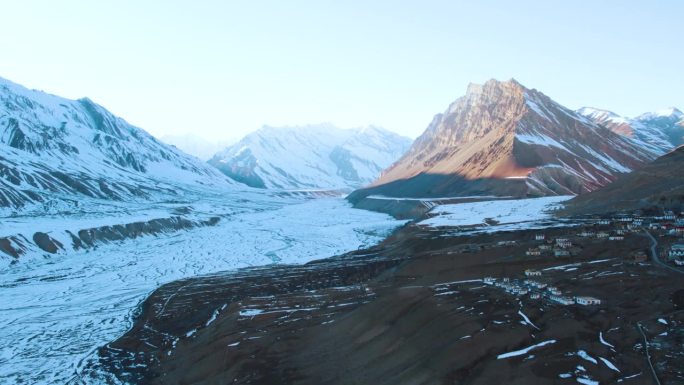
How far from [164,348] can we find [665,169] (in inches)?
3932

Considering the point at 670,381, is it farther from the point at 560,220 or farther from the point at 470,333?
the point at 560,220

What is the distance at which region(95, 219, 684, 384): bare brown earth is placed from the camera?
112ft

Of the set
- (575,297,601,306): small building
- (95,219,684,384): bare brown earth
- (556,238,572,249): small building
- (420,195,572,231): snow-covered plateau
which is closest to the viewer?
(95,219,684,384): bare brown earth

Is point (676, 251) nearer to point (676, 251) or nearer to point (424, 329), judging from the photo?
point (676, 251)

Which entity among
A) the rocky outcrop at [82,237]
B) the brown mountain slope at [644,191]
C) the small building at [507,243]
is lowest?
the rocky outcrop at [82,237]

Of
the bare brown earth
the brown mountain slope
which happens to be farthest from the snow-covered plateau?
the bare brown earth

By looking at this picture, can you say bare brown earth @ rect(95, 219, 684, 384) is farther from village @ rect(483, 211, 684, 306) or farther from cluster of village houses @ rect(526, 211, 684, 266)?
cluster of village houses @ rect(526, 211, 684, 266)

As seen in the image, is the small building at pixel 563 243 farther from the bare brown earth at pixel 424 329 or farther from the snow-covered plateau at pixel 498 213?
the snow-covered plateau at pixel 498 213

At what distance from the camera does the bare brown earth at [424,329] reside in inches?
1348

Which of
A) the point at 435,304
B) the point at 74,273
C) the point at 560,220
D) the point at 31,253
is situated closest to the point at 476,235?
the point at 560,220

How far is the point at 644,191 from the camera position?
104m

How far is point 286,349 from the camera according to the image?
44938mm

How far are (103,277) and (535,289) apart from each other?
69429 mm

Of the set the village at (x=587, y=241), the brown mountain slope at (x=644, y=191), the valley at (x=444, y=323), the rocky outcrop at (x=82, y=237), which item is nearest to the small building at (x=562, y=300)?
the village at (x=587, y=241)
